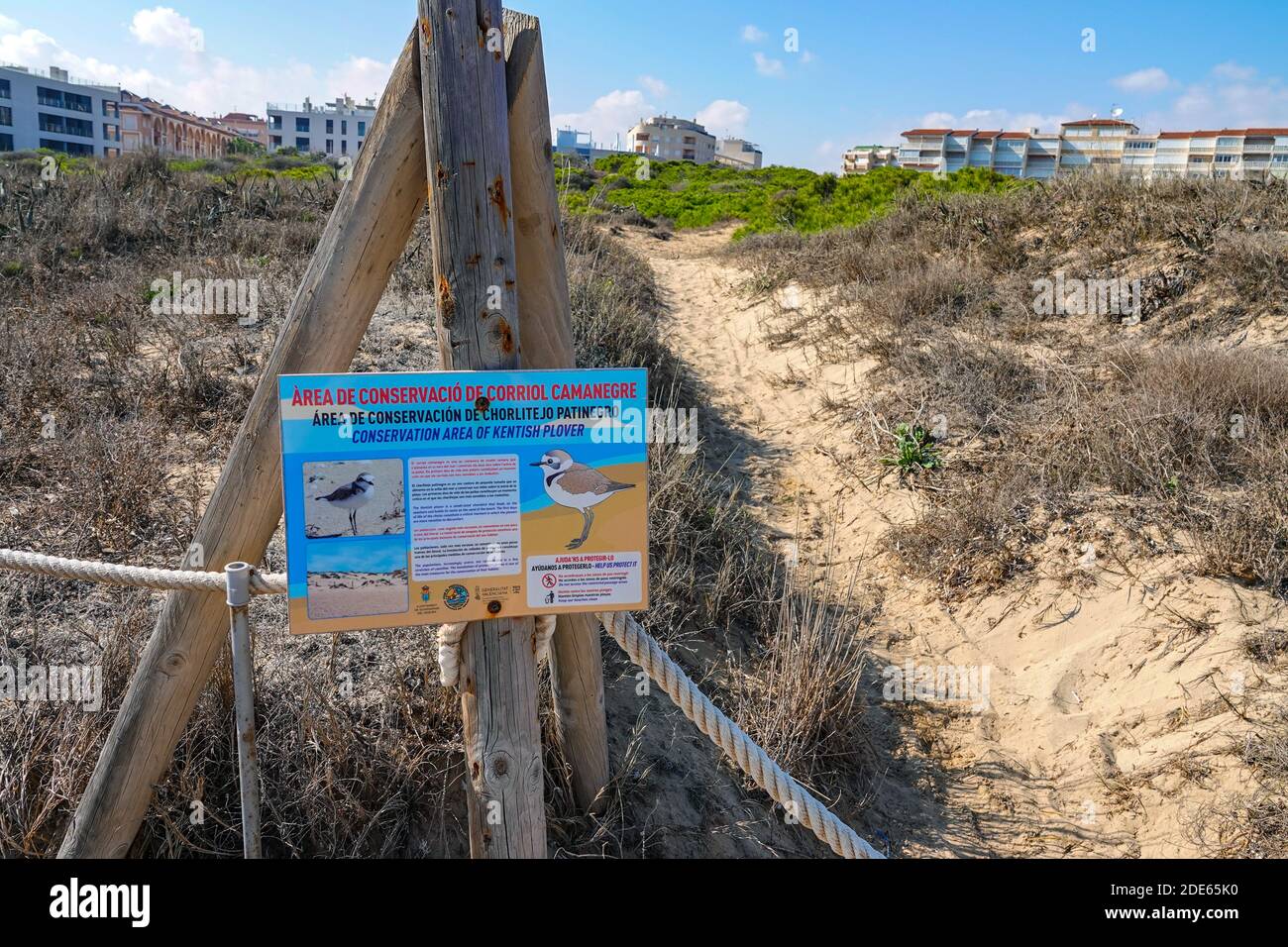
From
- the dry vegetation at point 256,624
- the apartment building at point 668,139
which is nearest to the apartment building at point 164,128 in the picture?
the apartment building at point 668,139

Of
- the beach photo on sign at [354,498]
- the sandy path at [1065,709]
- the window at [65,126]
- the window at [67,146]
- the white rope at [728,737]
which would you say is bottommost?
the sandy path at [1065,709]

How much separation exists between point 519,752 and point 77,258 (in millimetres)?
8282

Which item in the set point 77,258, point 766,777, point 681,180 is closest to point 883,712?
point 766,777

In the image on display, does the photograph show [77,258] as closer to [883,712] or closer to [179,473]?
[179,473]

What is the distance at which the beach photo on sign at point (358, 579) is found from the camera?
1837 mm

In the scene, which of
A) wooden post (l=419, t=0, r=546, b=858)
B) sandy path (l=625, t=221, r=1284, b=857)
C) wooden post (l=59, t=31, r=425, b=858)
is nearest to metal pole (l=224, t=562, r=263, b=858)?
wooden post (l=59, t=31, r=425, b=858)

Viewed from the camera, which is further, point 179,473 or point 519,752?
point 179,473

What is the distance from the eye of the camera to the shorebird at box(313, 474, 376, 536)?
1.81 m

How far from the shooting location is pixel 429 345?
6039mm

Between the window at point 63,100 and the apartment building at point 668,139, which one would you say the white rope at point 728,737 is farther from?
the apartment building at point 668,139

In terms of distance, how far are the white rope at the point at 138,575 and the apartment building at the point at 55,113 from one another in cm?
5821

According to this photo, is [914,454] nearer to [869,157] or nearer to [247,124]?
[869,157]

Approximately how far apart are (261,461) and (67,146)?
230 ft

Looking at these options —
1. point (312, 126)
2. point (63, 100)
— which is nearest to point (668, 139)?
point (312, 126)
